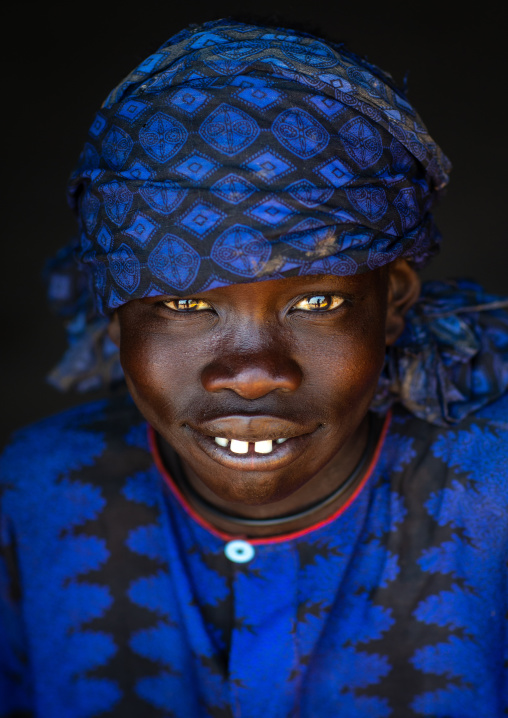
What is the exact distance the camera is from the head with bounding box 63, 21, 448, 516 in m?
1.25

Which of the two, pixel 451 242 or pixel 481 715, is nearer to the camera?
pixel 481 715

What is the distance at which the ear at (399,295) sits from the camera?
5.19 ft

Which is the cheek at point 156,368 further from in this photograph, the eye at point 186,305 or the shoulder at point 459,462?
the shoulder at point 459,462

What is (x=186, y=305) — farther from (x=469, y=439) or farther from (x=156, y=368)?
(x=469, y=439)

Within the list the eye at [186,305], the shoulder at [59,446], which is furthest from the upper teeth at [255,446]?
the shoulder at [59,446]

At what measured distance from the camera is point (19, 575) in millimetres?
1835

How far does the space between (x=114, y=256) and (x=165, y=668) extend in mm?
1010

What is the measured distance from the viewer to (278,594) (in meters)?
1.59

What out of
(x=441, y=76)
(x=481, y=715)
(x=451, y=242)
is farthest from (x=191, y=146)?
(x=451, y=242)

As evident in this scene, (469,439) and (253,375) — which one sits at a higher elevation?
(253,375)

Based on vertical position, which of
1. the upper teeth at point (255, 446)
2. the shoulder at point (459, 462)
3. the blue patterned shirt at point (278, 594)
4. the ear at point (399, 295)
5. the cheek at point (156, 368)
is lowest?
the blue patterned shirt at point (278, 594)

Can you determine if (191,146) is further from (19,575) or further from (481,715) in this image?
(481,715)

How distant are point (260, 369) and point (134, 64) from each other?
4.43ft

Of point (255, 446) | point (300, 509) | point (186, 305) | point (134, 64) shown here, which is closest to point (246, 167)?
point (186, 305)
